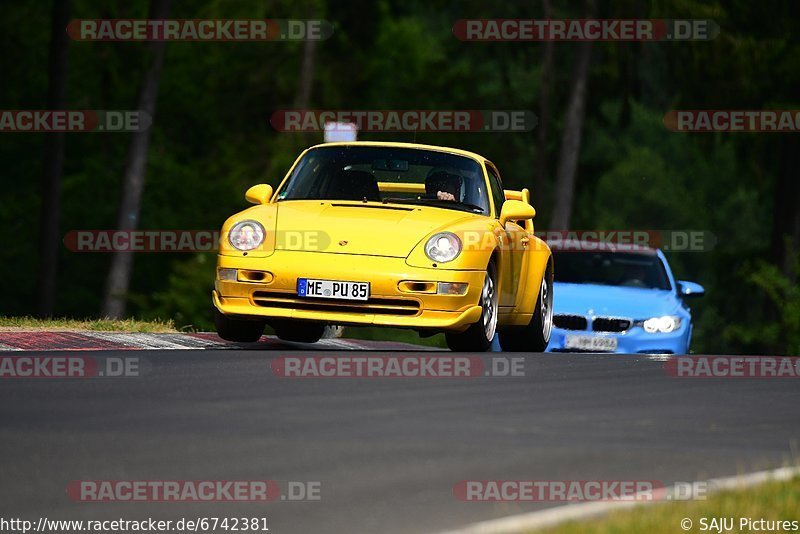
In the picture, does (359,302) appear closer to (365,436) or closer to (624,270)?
(365,436)

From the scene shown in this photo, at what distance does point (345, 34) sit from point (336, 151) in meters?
39.4

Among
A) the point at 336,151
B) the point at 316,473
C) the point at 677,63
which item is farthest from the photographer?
the point at 677,63

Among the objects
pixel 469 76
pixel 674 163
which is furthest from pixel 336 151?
pixel 674 163

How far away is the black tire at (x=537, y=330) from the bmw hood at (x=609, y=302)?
4.08 feet

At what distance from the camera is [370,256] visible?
43.1 ft

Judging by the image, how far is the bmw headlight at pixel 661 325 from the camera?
1744 centimetres

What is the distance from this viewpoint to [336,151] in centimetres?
1504

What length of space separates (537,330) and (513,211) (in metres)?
1.58

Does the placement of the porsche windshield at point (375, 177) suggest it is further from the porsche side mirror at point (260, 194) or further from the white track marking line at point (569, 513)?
the white track marking line at point (569, 513)

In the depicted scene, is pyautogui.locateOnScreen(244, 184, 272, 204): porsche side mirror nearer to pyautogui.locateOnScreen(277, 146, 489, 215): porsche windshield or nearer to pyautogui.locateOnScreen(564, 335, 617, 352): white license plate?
pyautogui.locateOnScreen(277, 146, 489, 215): porsche windshield

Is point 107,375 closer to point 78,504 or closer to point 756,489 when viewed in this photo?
point 78,504

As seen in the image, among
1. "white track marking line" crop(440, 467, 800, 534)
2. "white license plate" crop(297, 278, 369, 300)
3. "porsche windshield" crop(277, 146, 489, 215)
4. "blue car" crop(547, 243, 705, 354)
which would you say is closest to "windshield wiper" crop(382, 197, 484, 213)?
"porsche windshield" crop(277, 146, 489, 215)

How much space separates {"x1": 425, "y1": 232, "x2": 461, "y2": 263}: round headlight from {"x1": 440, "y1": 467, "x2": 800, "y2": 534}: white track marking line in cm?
587

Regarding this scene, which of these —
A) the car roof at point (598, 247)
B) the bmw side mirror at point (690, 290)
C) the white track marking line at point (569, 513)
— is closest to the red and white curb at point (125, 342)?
the bmw side mirror at point (690, 290)
